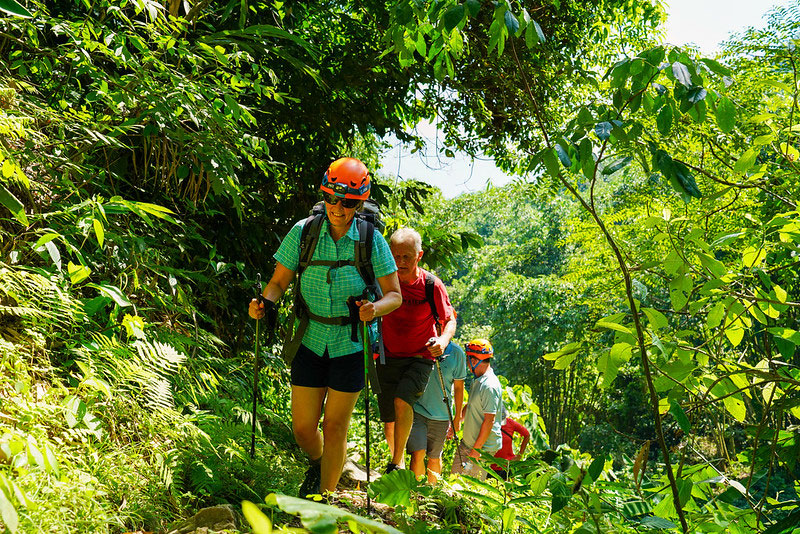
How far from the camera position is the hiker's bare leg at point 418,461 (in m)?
5.32

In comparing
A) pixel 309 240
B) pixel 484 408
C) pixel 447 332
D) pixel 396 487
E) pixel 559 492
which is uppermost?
pixel 309 240

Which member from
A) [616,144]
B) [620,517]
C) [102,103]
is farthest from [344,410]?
[102,103]

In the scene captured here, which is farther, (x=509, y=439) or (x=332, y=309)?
(x=509, y=439)

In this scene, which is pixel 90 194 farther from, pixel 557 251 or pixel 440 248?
pixel 557 251

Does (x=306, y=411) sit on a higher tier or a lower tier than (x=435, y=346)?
Answer: lower

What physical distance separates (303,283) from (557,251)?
38436mm

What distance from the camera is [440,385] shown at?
575 centimetres

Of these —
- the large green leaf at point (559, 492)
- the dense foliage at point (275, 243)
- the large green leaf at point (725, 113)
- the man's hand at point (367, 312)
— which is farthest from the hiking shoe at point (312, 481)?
the large green leaf at point (725, 113)

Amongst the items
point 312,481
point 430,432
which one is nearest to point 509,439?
point 430,432

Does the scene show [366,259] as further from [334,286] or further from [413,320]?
[413,320]

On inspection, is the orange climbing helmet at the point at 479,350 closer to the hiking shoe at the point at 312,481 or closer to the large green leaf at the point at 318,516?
the hiking shoe at the point at 312,481

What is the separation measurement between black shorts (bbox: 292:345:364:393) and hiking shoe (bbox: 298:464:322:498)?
555mm

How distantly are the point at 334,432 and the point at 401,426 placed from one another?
1.20 meters

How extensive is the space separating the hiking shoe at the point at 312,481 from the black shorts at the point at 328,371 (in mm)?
555
